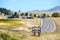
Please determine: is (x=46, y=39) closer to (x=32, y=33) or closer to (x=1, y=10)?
(x=32, y=33)

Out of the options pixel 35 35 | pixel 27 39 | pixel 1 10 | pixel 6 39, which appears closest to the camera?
A: pixel 6 39

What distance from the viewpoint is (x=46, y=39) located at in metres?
22.2

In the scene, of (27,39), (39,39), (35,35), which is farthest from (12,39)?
(35,35)

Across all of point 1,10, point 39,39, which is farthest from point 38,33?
point 1,10

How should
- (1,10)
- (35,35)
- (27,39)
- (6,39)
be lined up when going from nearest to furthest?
(6,39) → (27,39) → (35,35) → (1,10)

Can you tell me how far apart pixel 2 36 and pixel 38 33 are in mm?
8432

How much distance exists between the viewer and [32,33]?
25.8 metres

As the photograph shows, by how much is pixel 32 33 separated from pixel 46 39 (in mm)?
3908

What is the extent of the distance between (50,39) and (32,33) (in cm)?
391

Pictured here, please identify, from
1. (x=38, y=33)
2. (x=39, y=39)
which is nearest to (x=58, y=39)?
(x=39, y=39)

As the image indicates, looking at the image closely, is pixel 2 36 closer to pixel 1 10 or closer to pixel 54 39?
pixel 54 39

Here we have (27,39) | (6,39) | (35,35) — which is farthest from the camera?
(35,35)

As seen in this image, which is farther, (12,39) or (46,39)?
(46,39)

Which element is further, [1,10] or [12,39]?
[1,10]
